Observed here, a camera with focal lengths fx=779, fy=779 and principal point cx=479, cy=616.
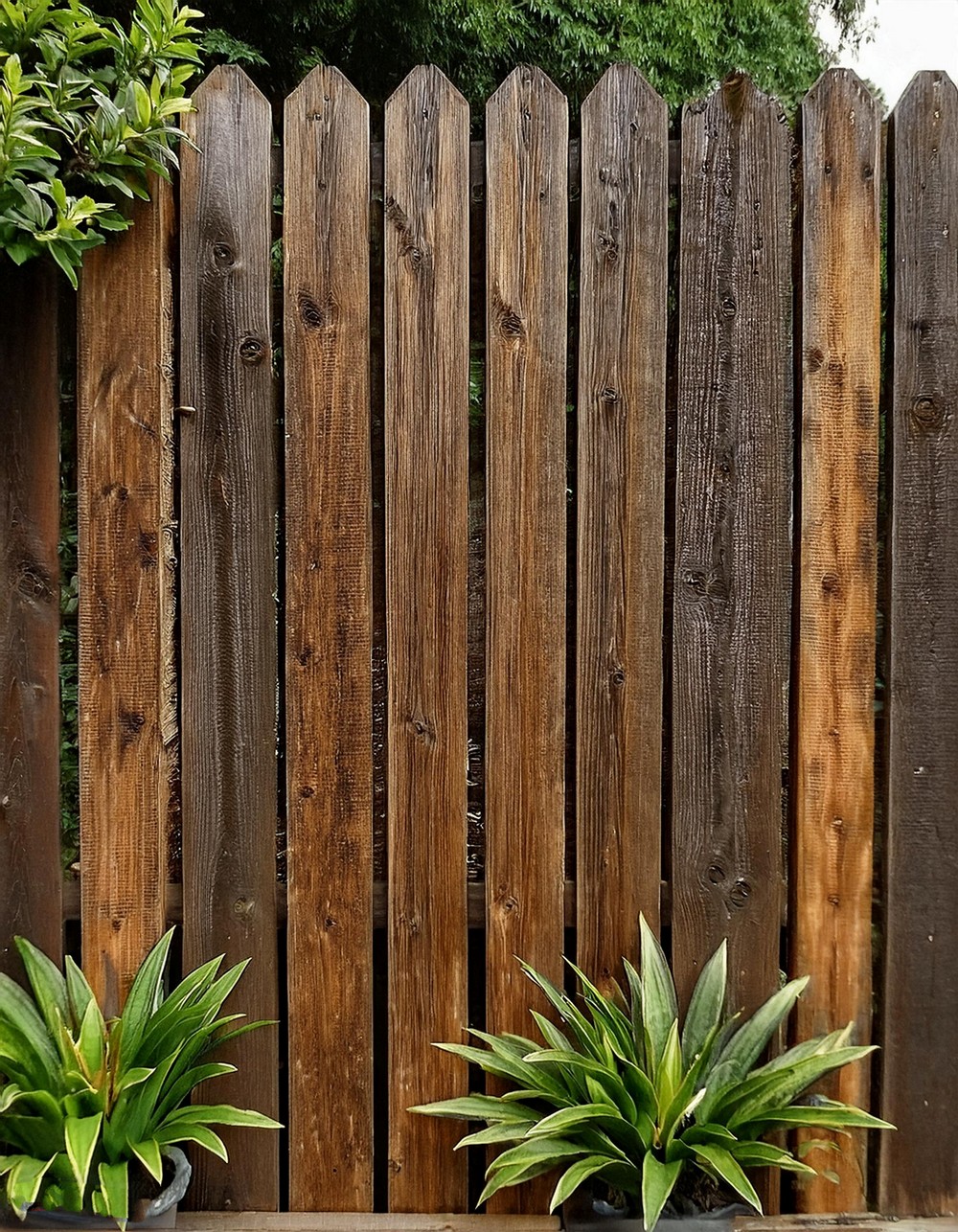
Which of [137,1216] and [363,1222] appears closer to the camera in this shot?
[137,1216]

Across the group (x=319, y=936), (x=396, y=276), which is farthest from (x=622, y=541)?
(x=319, y=936)

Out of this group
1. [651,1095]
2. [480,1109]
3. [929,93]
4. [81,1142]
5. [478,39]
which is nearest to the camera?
[81,1142]

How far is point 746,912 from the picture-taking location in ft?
5.51

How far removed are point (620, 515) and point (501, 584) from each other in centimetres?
29

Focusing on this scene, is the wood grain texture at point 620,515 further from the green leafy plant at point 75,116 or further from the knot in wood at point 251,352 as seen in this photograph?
the green leafy plant at point 75,116

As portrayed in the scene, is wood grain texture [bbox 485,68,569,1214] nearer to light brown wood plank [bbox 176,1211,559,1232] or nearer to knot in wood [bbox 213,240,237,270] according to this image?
light brown wood plank [bbox 176,1211,559,1232]

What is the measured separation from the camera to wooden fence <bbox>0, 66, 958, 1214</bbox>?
1650 mm

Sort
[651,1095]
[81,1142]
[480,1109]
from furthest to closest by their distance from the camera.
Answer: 1. [480,1109]
2. [651,1095]
3. [81,1142]

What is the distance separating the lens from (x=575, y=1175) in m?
1.38

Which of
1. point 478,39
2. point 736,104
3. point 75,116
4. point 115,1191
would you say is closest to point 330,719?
point 115,1191

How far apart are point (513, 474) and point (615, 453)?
0.22 m

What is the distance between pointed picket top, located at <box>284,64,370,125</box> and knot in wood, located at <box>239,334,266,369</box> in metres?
0.47

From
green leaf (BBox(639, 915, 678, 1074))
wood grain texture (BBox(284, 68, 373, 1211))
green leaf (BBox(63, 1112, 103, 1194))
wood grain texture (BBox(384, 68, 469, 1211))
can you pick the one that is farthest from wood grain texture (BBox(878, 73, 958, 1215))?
green leaf (BBox(63, 1112, 103, 1194))

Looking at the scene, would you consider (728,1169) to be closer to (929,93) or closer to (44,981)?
(44,981)
